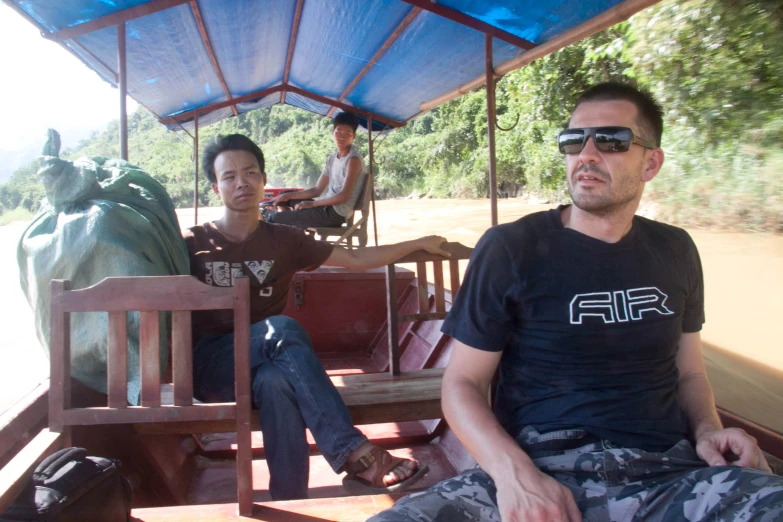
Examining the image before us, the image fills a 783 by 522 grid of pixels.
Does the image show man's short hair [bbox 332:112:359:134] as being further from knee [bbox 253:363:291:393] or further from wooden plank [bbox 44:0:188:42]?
knee [bbox 253:363:291:393]

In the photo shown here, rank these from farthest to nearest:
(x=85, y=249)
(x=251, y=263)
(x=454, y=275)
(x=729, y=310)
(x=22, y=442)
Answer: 1. (x=729, y=310)
2. (x=454, y=275)
3. (x=251, y=263)
4. (x=85, y=249)
5. (x=22, y=442)

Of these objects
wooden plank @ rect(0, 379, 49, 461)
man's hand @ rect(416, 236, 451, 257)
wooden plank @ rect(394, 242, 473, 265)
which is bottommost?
wooden plank @ rect(0, 379, 49, 461)

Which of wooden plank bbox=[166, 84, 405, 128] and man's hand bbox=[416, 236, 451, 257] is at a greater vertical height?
wooden plank bbox=[166, 84, 405, 128]

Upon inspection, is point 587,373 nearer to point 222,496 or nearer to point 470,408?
point 470,408

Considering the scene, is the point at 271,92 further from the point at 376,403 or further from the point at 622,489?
the point at 622,489

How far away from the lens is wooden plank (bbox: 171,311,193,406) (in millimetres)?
1481

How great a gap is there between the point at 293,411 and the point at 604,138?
1175mm

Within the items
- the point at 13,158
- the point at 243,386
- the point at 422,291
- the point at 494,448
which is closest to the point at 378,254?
the point at 422,291

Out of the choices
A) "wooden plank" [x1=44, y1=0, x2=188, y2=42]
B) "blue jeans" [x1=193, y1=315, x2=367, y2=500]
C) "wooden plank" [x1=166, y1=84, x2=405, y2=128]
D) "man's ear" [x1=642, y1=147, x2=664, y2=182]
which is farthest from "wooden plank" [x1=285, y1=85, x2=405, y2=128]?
"man's ear" [x1=642, y1=147, x2=664, y2=182]

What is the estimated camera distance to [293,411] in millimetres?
1881

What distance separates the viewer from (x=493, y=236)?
143cm

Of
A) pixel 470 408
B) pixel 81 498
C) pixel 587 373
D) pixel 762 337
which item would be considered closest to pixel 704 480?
pixel 587 373

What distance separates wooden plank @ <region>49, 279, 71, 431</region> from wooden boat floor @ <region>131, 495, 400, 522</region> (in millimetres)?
310

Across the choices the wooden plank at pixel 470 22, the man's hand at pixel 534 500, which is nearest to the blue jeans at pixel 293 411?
the man's hand at pixel 534 500
